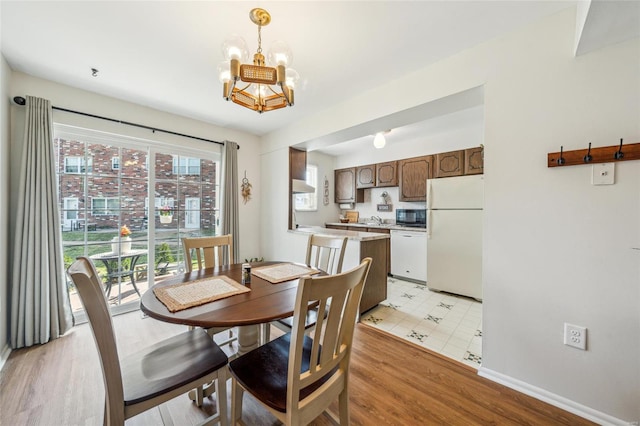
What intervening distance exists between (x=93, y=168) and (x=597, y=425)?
453 cm

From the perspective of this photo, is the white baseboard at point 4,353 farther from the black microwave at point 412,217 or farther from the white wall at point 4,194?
the black microwave at point 412,217

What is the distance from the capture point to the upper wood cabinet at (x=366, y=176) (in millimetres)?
4812

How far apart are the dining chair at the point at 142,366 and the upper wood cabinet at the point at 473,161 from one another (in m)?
3.89

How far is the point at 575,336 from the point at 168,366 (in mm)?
2275

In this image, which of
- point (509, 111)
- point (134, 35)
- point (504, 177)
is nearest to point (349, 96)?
point (509, 111)

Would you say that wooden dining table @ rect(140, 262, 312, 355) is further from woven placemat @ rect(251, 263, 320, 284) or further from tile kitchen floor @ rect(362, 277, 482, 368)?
tile kitchen floor @ rect(362, 277, 482, 368)

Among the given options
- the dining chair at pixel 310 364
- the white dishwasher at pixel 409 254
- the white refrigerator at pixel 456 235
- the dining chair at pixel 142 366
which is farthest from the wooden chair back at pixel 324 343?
the white dishwasher at pixel 409 254

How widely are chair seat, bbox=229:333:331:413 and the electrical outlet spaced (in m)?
1.51

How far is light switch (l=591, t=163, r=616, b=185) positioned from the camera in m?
1.33

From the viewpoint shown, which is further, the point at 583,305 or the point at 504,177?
the point at 504,177

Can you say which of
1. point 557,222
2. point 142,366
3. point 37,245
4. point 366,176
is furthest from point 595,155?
point 37,245

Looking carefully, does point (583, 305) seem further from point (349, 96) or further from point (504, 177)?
point (349, 96)

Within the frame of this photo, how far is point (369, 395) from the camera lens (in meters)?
1.55

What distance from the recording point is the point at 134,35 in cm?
168
